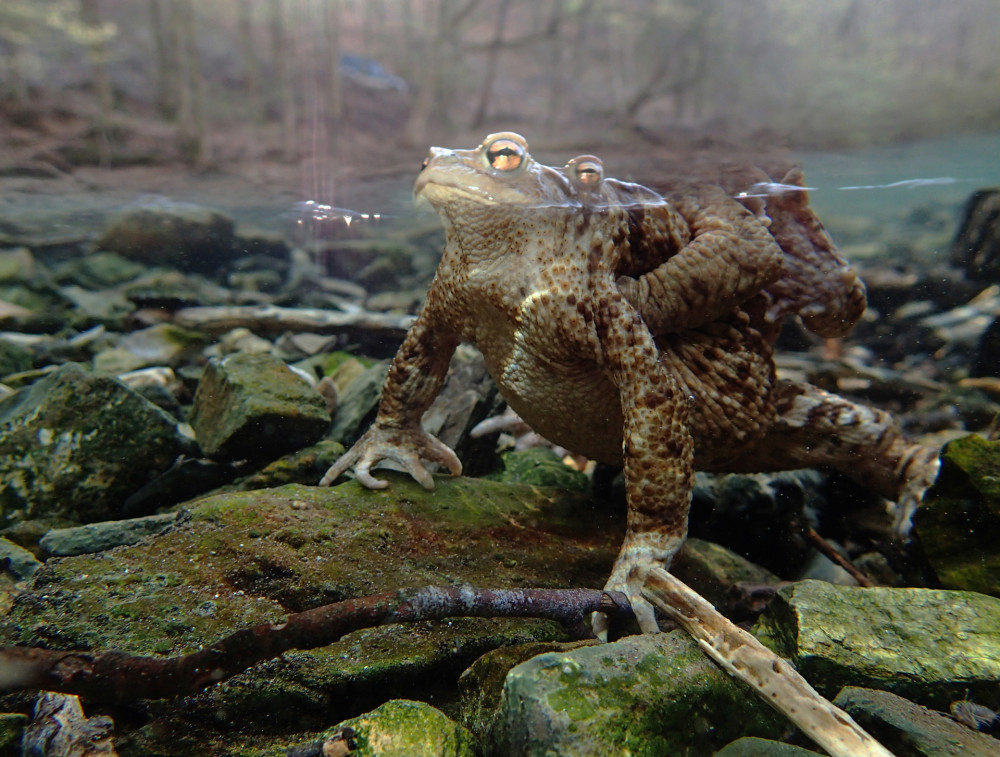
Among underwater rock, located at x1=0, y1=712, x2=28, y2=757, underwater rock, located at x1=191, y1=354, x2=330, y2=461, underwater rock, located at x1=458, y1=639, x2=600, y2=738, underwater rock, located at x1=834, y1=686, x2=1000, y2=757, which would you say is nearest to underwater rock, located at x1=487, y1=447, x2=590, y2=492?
underwater rock, located at x1=191, y1=354, x2=330, y2=461

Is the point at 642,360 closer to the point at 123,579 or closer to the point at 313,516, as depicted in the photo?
the point at 313,516

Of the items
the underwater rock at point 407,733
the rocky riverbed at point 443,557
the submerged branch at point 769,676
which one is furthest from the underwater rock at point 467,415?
the underwater rock at point 407,733

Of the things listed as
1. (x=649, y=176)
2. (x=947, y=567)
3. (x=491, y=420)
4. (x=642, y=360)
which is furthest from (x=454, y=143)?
(x=947, y=567)

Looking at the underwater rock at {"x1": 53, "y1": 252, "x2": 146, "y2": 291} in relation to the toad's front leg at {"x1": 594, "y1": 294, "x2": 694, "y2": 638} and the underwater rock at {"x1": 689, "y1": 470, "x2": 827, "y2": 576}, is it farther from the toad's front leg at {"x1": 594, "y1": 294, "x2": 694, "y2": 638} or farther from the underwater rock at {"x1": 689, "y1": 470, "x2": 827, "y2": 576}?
the underwater rock at {"x1": 689, "y1": 470, "x2": 827, "y2": 576}

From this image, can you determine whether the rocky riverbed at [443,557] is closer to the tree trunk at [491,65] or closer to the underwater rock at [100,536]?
the underwater rock at [100,536]

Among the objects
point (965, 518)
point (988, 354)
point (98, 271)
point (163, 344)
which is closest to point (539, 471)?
point (965, 518)

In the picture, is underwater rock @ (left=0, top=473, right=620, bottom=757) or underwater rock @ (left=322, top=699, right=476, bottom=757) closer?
underwater rock @ (left=322, top=699, right=476, bottom=757)
